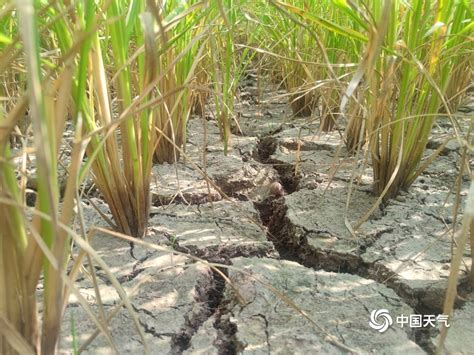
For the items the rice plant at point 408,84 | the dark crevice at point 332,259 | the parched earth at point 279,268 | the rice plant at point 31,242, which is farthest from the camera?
the rice plant at point 408,84

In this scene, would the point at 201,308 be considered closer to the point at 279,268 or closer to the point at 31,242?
the point at 279,268

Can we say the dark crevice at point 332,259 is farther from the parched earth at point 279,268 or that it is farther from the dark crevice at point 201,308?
the dark crevice at point 201,308

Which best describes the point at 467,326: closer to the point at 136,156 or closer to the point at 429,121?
the point at 429,121

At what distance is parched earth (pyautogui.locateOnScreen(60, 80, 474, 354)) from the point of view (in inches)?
34.6

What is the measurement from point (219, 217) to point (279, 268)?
30 centimetres

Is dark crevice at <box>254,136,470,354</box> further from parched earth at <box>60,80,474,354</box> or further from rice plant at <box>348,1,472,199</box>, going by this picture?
rice plant at <box>348,1,472,199</box>

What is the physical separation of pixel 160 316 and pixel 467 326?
0.58 metres

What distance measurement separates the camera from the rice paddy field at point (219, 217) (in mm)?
608

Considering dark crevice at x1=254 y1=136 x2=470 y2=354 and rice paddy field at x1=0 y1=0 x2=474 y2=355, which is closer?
rice paddy field at x1=0 y1=0 x2=474 y2=355

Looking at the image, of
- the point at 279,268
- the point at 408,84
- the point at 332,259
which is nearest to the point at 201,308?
the point at 279,268

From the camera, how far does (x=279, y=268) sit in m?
1.09

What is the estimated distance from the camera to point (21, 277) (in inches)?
24.8

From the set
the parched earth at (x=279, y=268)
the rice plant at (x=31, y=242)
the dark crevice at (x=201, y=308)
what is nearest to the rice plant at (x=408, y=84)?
the parched earth at (x=279, y=268)

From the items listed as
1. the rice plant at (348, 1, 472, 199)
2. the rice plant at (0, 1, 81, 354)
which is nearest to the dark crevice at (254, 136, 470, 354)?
the rice plant at (348, 1, 472, 199)
